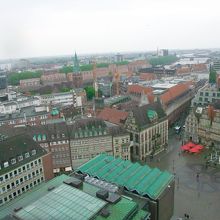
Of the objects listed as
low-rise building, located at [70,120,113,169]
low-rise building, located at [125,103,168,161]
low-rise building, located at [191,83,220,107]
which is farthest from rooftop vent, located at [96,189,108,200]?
low-rise building, located at [191,83,220,107]

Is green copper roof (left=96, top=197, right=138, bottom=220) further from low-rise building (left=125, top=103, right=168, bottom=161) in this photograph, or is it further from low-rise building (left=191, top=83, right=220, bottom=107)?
low-rise building (left=191, top=83, right=220, bottom=107)

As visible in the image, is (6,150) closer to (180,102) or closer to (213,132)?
(213,132)

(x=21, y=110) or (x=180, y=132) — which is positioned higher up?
(x=21, y=110)

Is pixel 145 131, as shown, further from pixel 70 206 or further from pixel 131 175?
pixel 70 206

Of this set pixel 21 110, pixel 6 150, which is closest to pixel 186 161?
pixel 6 150

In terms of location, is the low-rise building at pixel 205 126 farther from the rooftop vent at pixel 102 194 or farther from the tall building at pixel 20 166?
the rooftop vent at pixel 102 194

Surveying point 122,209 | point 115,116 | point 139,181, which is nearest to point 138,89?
point 115,116
